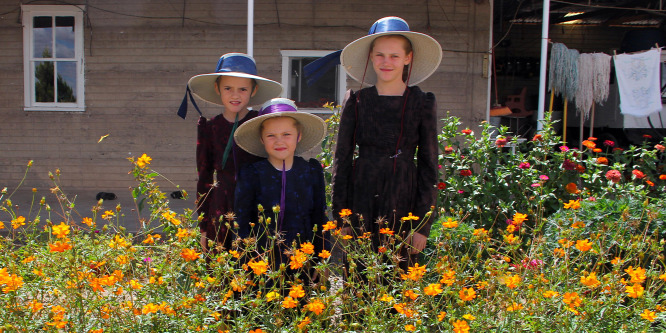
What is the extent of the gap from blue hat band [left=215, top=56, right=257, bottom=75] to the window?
5.76m

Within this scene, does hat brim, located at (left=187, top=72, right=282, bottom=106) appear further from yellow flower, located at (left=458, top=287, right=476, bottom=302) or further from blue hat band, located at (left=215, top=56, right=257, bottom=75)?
yellow flower, located at (left=458, top=287, right=476, bottom=302)

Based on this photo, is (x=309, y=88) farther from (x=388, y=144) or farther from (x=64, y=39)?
(x=388, y=144)

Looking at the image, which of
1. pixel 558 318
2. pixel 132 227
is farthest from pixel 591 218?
pixel 132 227

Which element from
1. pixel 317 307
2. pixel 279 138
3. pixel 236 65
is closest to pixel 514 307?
pixel 317 307

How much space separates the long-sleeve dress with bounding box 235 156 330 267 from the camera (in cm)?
225

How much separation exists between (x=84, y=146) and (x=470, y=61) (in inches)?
223

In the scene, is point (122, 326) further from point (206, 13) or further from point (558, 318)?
point (206, 13)

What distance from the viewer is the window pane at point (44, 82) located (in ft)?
24.9

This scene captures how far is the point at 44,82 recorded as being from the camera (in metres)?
7.61

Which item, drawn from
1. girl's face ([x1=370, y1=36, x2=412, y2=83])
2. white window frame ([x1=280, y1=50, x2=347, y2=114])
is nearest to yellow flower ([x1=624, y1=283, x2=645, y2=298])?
girl's face ([x1=370, y1=36, x2=412, y2=83])

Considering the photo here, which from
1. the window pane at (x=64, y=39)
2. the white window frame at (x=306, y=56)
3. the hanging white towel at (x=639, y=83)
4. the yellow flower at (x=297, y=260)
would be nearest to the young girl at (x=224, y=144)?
the yellow flower at (x=297, y=260)

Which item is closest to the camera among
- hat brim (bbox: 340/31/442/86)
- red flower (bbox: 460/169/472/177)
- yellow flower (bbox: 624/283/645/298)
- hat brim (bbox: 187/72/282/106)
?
yellow flower (bbox: 624/283/645/298)

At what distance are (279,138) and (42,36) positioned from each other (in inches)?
270

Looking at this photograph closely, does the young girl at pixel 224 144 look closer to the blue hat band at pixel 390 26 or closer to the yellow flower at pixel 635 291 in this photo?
the blue hat band at pixel 390 26
